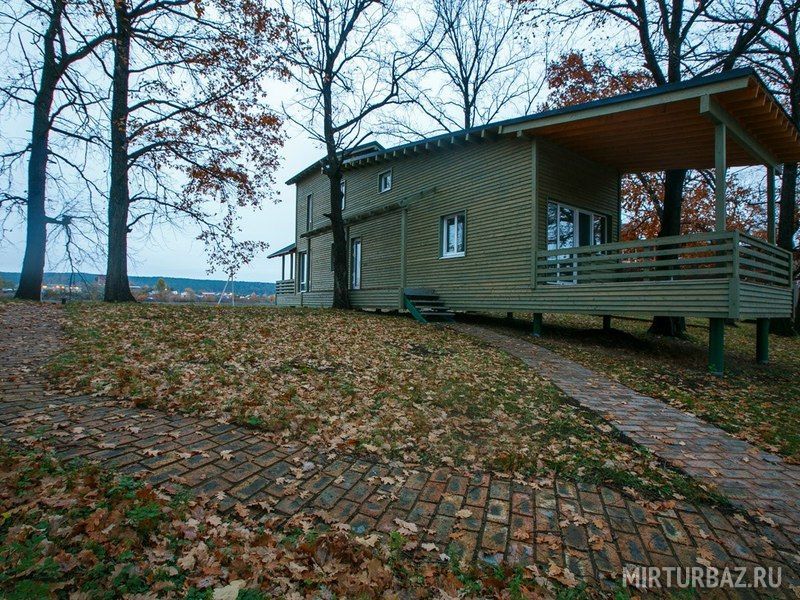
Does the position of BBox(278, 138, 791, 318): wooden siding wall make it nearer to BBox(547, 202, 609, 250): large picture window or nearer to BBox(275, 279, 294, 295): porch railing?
BBox(547, 202, 609, 250): large picture window

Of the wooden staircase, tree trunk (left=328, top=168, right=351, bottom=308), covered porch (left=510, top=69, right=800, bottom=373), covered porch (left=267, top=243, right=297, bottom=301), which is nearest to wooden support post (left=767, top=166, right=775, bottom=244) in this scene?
covered porch (left=510, top=69, right=800, bottom=373)

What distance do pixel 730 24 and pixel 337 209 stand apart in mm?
15293

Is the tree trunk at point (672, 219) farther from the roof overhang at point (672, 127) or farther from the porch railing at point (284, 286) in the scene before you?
the porch railing at point (284, 286)

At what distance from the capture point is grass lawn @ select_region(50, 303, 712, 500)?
3.91m

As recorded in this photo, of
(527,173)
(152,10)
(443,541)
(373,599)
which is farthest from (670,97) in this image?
(152,10)

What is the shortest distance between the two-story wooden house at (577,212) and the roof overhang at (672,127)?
0.04 metres

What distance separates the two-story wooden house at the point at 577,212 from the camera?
8.23 meters

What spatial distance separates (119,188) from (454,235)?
39.1 feet

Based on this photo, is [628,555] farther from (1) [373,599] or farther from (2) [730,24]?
(2) [730,24]

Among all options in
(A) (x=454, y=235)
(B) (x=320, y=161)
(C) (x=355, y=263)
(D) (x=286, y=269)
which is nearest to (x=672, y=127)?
(A) (x=454, y=235)

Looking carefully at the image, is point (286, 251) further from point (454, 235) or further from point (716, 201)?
point (716, 201)

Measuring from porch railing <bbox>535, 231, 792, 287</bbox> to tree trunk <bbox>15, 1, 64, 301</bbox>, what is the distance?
1629 cm

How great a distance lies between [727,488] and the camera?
344 centimetres

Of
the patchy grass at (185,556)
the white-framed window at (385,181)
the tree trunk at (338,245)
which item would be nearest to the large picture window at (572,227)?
A: the white-framed window at (385,181)
